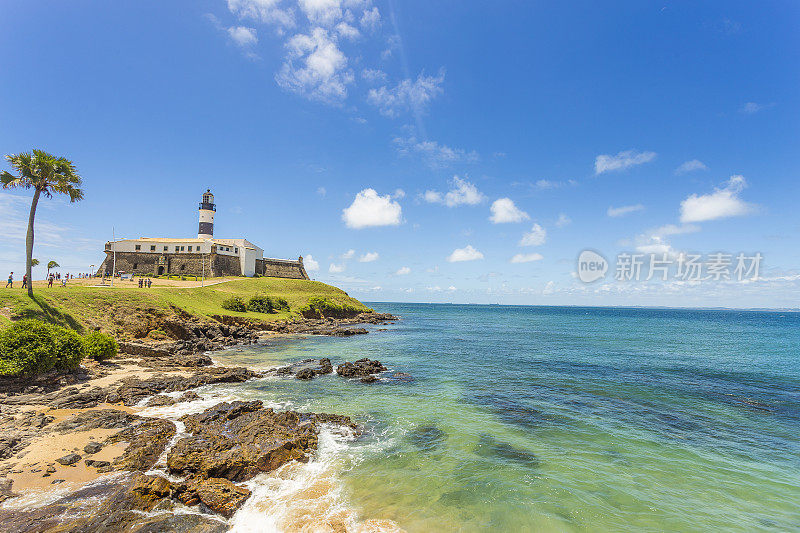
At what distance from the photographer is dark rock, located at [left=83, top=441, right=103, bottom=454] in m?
14.1

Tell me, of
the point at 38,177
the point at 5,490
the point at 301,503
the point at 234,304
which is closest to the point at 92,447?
the point at 5,490

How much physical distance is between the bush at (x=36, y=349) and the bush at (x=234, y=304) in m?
40.5

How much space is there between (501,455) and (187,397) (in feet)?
63.4

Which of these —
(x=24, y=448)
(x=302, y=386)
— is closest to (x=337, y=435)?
(x=302, y=386)

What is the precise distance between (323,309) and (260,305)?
21409 millimetres

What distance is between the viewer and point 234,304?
64875mm

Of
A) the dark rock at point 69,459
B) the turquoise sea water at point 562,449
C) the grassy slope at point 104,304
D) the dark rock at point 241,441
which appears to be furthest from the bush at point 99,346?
the dark rock at point 69,459

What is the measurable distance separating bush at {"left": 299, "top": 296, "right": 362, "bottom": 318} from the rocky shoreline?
5690cm

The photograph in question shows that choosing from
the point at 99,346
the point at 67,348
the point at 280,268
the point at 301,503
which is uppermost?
the point at 280,268

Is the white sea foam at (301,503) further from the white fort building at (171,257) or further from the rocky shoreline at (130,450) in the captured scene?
the white fort building at (171,257)

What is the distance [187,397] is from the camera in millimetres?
21875

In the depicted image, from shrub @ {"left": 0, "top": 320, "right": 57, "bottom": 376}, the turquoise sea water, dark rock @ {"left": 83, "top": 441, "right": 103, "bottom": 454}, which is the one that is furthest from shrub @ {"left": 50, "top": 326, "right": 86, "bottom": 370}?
dark rock @ {"left": 83, "top": 441, "right": 103, "bottom": 454}

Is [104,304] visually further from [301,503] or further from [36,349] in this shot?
[301,503]

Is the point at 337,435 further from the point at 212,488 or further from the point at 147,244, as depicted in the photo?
the point at 147,244
